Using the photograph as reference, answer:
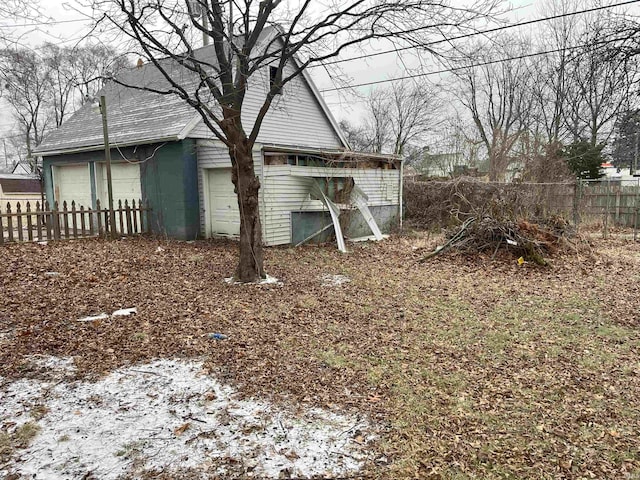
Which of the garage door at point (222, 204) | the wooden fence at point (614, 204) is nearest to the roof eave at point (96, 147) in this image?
the garage door at point (222, 204)

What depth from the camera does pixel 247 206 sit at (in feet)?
23.5

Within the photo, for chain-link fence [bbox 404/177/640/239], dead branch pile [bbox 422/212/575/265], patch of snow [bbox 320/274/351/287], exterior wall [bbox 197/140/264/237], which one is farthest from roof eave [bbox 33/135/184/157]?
chain-link fence [bbox 404/177/640/239]

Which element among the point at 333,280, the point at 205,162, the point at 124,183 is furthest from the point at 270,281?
the point at 124,183

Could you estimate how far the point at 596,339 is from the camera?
16.4ft

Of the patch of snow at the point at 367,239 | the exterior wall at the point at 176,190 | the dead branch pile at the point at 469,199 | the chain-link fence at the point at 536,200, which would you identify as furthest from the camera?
the chain-link fence at the point at 536,200

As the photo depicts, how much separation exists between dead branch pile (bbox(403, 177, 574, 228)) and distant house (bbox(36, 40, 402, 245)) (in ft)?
5.77

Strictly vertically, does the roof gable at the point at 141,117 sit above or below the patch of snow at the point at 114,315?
above

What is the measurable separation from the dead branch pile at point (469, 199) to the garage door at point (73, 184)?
34.7 feet

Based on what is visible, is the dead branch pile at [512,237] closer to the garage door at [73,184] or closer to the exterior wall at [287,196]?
the exterior wall at [287,196]

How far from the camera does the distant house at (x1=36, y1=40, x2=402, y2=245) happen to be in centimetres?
1110

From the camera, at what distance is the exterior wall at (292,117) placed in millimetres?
13367

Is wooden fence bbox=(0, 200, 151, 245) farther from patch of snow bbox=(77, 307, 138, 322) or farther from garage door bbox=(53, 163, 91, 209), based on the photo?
patch of snow bbox=(77, 307, 138, 322)

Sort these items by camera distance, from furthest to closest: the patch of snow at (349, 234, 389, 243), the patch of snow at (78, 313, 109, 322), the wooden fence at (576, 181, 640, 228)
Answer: the wooden fence at (576, 181, 640, 228)
the patch of snow at (349, 234, 389, 243)
the patch of snow at (78, 313, 109, 322)

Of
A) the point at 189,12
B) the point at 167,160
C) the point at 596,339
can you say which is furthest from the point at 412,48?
the point at 167,160
